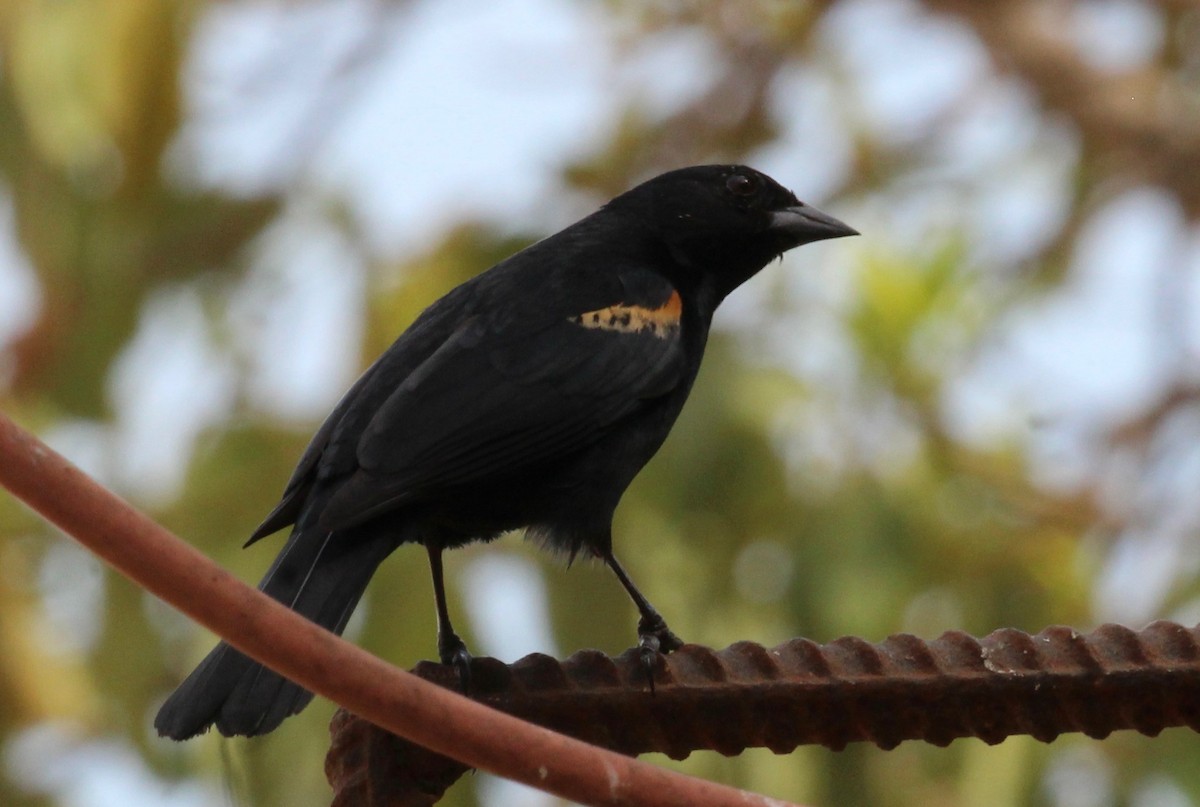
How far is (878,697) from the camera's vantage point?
61.7 inches

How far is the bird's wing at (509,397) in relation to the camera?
2461 mm

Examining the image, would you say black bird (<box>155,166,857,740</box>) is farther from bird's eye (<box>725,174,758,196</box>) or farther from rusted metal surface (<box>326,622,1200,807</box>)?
rusted metal surface (<box>326,622,1200,807</box>)

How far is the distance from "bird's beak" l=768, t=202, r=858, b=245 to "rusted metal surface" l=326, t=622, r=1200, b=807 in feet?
6.55

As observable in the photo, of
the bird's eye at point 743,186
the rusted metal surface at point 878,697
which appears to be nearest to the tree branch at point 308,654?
the rusted metal surface at point 878,697

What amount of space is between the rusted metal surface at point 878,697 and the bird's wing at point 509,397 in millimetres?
771

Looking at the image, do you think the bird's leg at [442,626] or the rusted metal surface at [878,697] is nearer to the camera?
the rusted metal surface at [878,697]

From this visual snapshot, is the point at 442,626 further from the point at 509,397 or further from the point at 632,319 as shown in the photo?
the point at 632,319

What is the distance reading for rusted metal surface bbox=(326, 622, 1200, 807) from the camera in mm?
1572

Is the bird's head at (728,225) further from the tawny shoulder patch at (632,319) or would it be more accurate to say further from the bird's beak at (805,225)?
the tawny shoulder patch at (632,319)

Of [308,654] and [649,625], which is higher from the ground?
[308,654]

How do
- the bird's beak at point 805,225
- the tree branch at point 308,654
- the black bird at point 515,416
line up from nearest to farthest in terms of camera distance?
the tree branch at point 308,654 → the black bird at point 515,416 → the bird's beak at point 805,225

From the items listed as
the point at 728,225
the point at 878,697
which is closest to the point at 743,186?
the point at 728,225

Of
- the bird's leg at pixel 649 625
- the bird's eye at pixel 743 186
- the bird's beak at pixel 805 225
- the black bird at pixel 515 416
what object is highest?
the bird's eye at pixel 743 186

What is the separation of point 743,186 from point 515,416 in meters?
1.16
